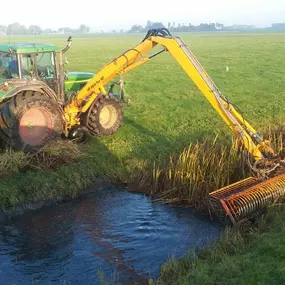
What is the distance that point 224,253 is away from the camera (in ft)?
20.9

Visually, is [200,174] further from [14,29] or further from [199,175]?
[14,29]

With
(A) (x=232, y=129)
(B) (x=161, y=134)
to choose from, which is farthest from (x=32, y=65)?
(A) (x=232, y=129)

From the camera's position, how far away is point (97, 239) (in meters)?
7.64

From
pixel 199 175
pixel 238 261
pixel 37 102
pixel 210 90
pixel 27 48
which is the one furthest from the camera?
pixel 27 48

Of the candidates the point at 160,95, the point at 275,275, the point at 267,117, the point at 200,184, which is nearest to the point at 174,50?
the point at 200,184

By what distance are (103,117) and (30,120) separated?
262 cm

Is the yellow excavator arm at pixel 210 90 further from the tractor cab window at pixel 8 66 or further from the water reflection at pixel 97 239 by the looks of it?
the tractor cab window at pixel 8 66

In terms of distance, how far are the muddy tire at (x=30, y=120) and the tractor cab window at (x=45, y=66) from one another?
0.96 meters

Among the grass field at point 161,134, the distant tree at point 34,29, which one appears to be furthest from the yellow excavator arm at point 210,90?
the distant tree at point 34,29

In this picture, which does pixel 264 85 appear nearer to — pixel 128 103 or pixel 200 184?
pixel 128 103

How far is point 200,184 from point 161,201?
0.94m

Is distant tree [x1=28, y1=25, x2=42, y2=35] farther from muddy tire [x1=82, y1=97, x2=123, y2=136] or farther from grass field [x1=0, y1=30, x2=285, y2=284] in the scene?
muddy tire [x1=82, y1=97, x2=123, y2=136]

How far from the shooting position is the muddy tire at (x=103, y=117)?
1141 centimetres

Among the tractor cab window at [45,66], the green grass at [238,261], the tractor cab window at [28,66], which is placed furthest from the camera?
the tractor cab window at [45,66]
